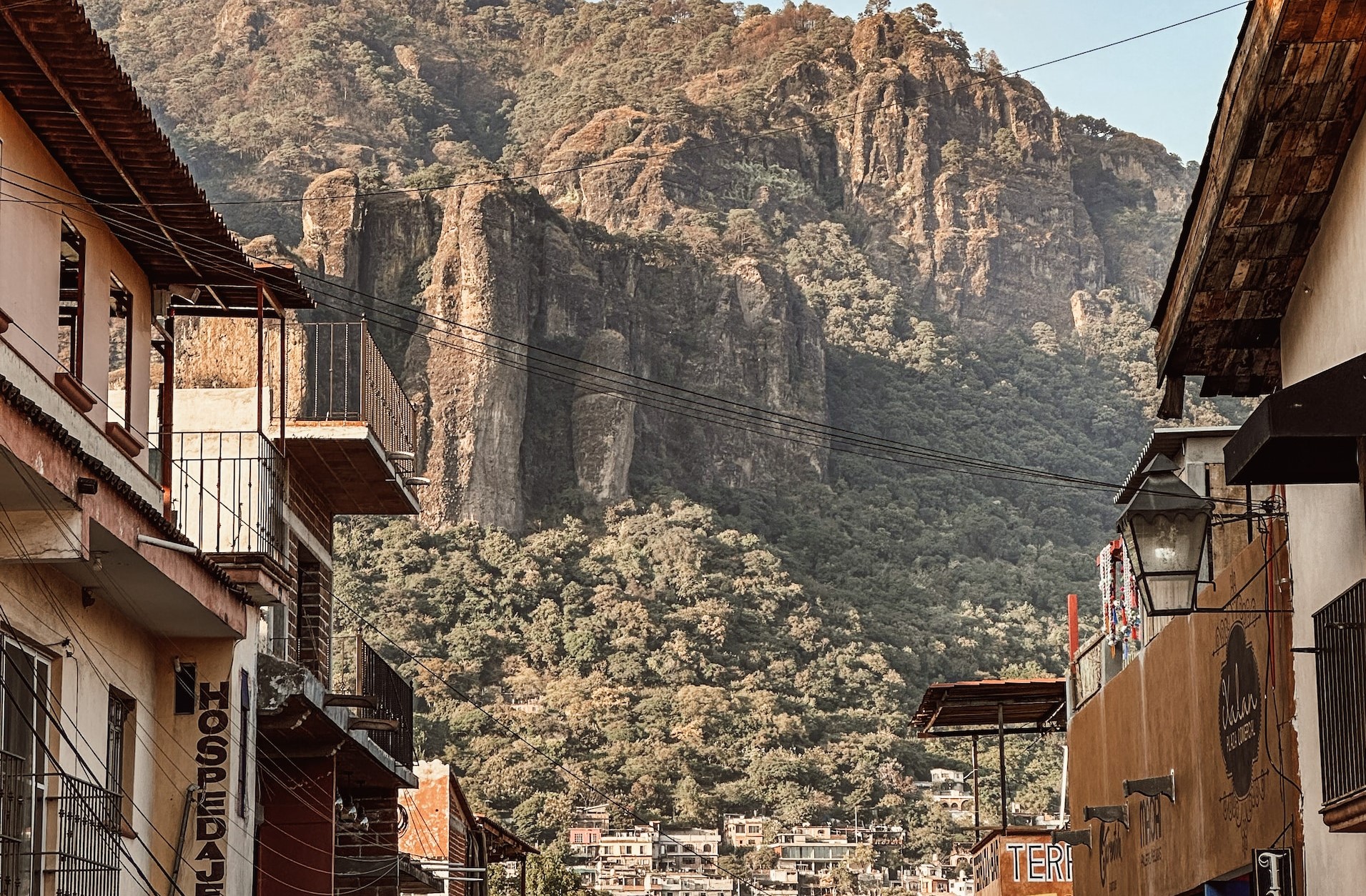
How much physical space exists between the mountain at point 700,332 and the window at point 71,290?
2106 inches

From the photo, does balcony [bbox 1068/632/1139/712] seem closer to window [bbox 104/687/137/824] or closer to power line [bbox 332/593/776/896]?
window [bbox 104/687/137/824]

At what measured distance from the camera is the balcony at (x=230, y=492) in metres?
16.7

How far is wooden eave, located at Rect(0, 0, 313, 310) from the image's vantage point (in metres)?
10.9

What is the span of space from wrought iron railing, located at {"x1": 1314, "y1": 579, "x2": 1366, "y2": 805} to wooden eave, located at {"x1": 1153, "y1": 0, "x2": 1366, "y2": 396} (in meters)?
1.71

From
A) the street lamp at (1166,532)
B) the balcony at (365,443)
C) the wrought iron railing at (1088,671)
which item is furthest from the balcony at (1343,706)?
the balcony at (365,443)

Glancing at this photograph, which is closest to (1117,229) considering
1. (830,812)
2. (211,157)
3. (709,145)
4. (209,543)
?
(709,145)

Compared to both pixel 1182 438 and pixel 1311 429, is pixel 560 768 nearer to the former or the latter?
pixel 1182 438

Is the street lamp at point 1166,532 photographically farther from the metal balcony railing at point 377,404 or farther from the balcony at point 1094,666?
the metal balcony railing at point 377,404

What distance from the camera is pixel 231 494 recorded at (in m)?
17.2

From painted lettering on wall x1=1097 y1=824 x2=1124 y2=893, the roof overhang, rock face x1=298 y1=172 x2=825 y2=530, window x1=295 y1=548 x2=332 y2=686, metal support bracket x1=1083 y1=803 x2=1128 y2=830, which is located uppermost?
rock face x1=298 y1=172 x2=825 y2=530

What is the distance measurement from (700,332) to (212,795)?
113004 millimetres

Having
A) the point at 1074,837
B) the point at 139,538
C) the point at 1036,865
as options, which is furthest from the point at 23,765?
the point at 1036,865

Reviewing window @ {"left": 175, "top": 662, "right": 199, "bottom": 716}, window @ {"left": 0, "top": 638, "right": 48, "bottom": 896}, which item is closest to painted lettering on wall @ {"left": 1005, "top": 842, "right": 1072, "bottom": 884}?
window @ {"left": 175, "top": 662, "right": 199, "bottom": 716}

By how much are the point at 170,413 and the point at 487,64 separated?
164066 millimetres
